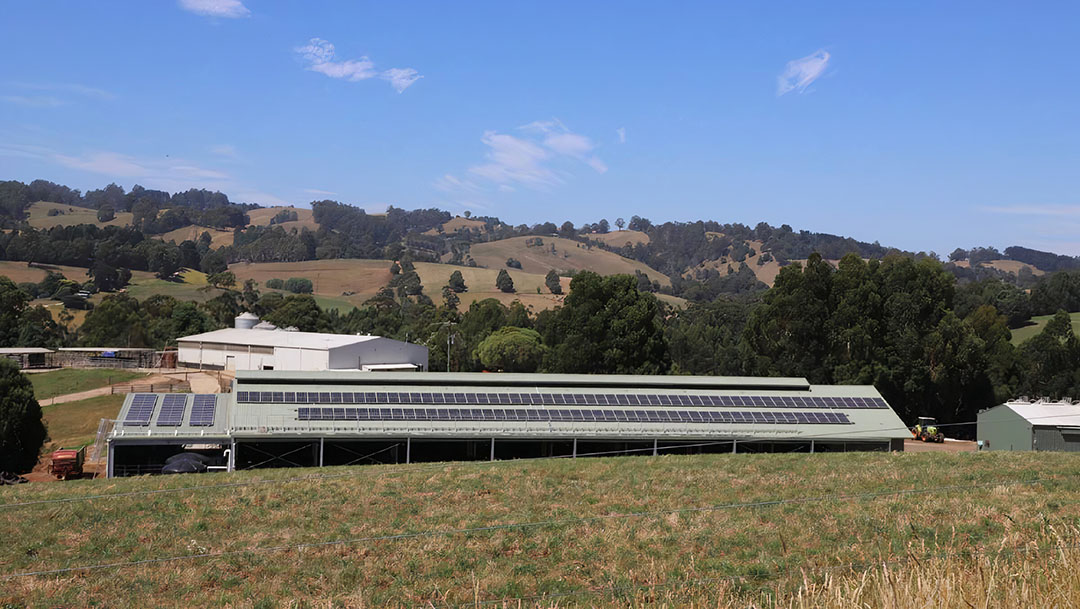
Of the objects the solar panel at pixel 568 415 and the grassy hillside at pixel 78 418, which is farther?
the grassy hillside at pixel 78 418

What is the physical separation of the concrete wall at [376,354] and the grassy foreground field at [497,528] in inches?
1494

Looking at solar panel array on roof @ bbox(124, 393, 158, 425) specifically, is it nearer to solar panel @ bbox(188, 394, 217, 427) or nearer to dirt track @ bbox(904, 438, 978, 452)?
solar panel @ bbox(188, 394, 217, 427)

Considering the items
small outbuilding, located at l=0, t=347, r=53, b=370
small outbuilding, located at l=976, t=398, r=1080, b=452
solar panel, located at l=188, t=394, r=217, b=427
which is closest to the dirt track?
small outbuilding, located at l=976, t=398, r=1080, b=452

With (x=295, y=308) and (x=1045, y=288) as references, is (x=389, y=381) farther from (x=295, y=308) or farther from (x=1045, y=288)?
(x=1045, y=288)

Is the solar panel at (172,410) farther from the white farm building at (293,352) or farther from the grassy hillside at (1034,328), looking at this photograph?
the grassy hillside at (1034,328)

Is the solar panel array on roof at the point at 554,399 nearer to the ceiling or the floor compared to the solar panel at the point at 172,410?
nearer to the ceiling

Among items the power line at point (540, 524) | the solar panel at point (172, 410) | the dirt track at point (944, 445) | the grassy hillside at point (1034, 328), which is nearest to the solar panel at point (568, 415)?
the solar panel at point (172, 410)

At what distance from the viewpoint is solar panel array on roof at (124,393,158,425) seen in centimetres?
3903

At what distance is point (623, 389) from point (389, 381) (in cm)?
1259

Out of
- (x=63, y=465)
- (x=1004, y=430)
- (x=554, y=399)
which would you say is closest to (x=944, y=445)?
(x=1004, y=430)

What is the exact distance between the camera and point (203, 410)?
41656mm

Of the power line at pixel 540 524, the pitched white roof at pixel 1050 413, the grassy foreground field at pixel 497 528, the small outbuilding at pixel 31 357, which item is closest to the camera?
the grassy foreground field at pixel 497 528

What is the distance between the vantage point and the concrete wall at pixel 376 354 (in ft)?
236

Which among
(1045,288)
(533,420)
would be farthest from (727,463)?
(1045,288)
